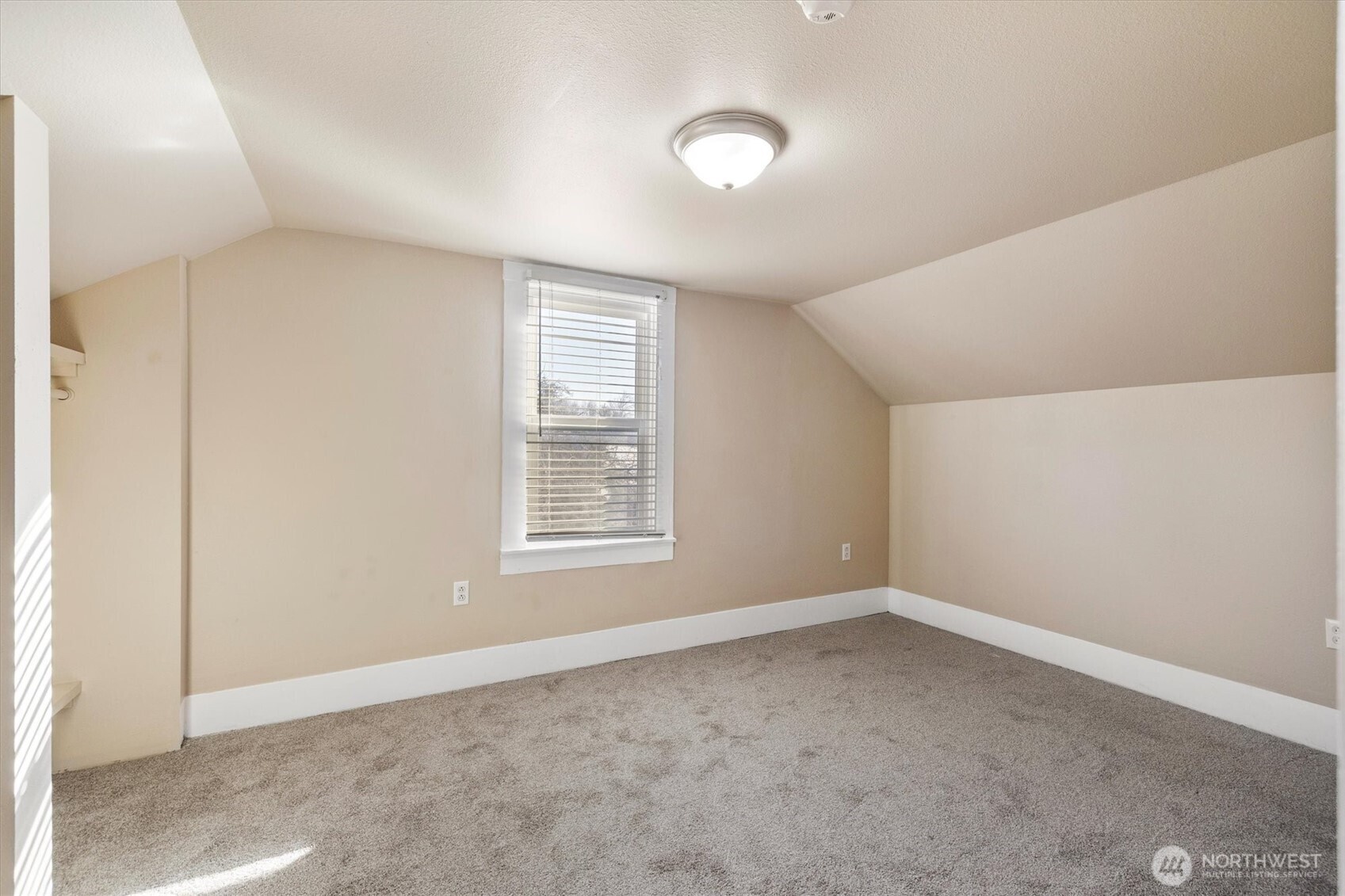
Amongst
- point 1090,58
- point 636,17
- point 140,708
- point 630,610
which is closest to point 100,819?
point 140,708

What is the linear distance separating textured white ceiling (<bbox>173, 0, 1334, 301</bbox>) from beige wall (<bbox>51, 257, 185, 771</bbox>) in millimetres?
724

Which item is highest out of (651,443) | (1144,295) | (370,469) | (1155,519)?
(1144,295)

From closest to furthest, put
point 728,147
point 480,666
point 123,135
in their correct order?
point 123,135, point 728,147, point 480,666

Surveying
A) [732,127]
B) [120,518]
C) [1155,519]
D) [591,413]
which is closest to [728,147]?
[732,127]

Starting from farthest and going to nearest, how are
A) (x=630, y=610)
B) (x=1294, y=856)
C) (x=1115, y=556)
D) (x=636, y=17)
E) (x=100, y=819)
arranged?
(x=630, y=610), (x=1115, y=556), (x=100, y=819), (x=1294, y=856), (x=636, y=17)

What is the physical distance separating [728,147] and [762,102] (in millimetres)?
179

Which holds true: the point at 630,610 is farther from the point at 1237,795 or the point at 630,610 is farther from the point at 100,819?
the point at 1237,795

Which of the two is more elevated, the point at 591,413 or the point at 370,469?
the point at 591,413

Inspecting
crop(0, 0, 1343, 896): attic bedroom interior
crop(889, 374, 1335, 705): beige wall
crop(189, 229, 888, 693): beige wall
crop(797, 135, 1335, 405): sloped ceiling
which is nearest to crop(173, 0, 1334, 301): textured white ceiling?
crop(0, 0, 1343, 896): attic bedroom interior

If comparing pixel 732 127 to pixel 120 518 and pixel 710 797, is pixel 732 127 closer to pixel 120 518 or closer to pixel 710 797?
pixel 710 797

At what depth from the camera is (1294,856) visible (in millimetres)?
1857

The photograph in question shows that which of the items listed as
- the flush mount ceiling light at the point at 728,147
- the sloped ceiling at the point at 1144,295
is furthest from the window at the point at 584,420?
the flush mount ceiling light at the point at 728,147

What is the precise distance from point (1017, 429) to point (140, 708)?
4445mm

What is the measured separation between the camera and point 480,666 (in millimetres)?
3166
